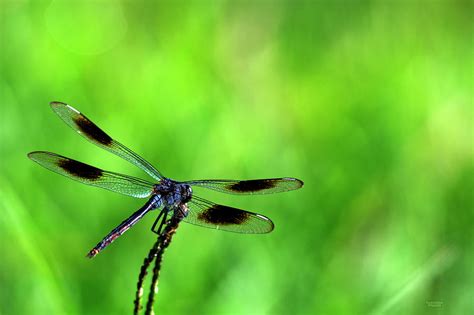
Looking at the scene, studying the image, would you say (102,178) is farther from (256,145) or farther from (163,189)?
(256,145)

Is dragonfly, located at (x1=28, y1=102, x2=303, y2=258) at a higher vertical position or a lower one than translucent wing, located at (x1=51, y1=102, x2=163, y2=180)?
lower

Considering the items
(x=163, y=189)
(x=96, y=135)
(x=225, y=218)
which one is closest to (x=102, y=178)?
(x=96, y=135)

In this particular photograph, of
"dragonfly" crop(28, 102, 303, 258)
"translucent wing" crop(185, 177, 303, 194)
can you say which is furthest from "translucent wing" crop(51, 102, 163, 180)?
"translucent wing" crop(185, 177, 303, 194)

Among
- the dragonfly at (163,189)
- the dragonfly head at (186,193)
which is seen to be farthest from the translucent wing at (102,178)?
the dragonfly head at (186,193)

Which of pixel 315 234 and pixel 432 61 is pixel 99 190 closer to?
pixel 315 234

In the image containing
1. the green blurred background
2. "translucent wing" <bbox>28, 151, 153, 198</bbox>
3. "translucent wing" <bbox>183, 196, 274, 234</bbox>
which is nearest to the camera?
"translucent wing" <bbox>183, 196, 274, 234</bbox>

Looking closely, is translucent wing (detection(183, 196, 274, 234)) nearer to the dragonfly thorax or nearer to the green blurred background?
the dragonfly thorax

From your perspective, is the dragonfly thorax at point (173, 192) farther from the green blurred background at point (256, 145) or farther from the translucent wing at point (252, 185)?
the green blurred background at point (256, 145)

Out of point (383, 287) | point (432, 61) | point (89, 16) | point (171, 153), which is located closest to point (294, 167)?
point (171, 153)
